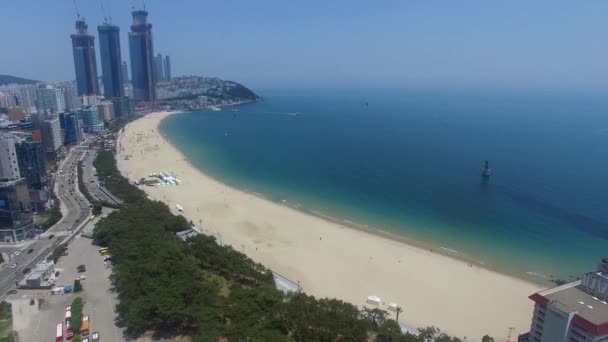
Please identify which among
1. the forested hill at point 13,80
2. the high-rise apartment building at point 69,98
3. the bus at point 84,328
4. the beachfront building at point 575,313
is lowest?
the bus at point 84,328

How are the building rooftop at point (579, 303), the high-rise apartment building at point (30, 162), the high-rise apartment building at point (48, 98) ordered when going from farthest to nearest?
the high-rise apartment building at point (48, 98)
the high-rise apartment building at point (30, 162)
the building rooftop at point (579, 303)

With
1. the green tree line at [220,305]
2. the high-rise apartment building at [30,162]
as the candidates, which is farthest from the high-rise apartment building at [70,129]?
the green tree line at [220,305]

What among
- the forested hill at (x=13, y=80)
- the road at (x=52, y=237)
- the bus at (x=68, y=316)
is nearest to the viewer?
the bus at (x=68, y=316)

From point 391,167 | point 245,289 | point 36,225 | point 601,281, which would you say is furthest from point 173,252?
point 391,167

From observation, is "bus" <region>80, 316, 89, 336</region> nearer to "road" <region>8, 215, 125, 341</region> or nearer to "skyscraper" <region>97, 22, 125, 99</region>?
"road" <region>8, 215, 125, 341</region>

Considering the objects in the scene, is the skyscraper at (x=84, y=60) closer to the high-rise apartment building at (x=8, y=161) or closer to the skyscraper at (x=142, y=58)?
the skyscraper at (x=142, y=58)

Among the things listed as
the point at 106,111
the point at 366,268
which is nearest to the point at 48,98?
the point at 106,111

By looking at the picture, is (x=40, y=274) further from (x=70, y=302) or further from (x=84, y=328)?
(x=84, y=328)

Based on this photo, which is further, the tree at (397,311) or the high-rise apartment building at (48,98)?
the high-rise apartment building at (48,98)

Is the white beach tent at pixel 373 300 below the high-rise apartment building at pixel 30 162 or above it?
below
